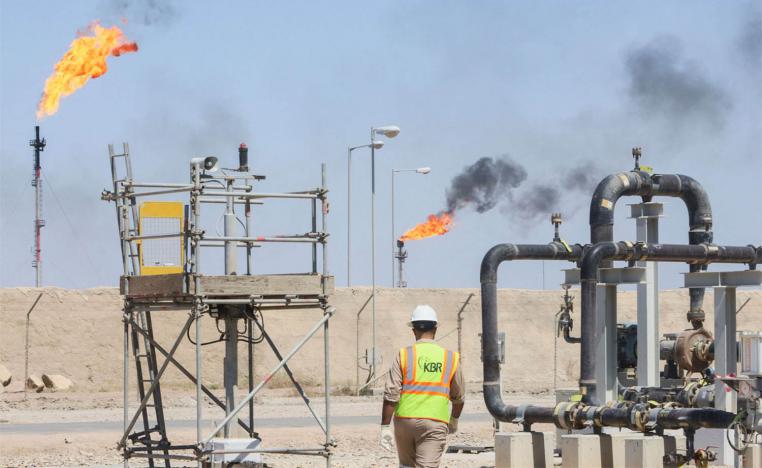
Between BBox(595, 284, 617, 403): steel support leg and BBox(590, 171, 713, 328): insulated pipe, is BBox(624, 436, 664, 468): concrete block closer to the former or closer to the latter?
BBox(595, 284, 617, 403): steel support leg

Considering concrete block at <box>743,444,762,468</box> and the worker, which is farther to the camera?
concrete block at <box>743,444,762,468</box>

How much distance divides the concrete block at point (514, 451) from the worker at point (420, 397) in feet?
23.7

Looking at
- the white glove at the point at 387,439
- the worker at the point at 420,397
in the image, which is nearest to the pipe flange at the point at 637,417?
the white glove at the point at 387,439

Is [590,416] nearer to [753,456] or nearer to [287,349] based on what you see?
[753,456]

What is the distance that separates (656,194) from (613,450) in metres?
6.66

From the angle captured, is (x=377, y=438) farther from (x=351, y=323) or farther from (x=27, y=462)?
(x=351, y=323)

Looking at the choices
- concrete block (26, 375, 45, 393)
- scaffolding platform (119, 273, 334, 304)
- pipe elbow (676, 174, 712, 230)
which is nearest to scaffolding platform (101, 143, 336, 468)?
scaffolding platform (119, 273, 334, 304)

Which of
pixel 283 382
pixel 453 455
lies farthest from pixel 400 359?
pixel 283 382

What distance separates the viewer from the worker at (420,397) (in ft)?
41.1

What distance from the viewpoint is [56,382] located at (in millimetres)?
44281

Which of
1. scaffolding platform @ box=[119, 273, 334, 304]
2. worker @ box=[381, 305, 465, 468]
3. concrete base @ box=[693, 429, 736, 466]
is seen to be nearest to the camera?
worker @ box=[381, 305, 465, 468]

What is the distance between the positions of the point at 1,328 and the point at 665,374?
1072 inches

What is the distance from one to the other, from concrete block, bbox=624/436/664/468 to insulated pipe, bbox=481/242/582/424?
191cm

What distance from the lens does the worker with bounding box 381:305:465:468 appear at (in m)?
12.5
